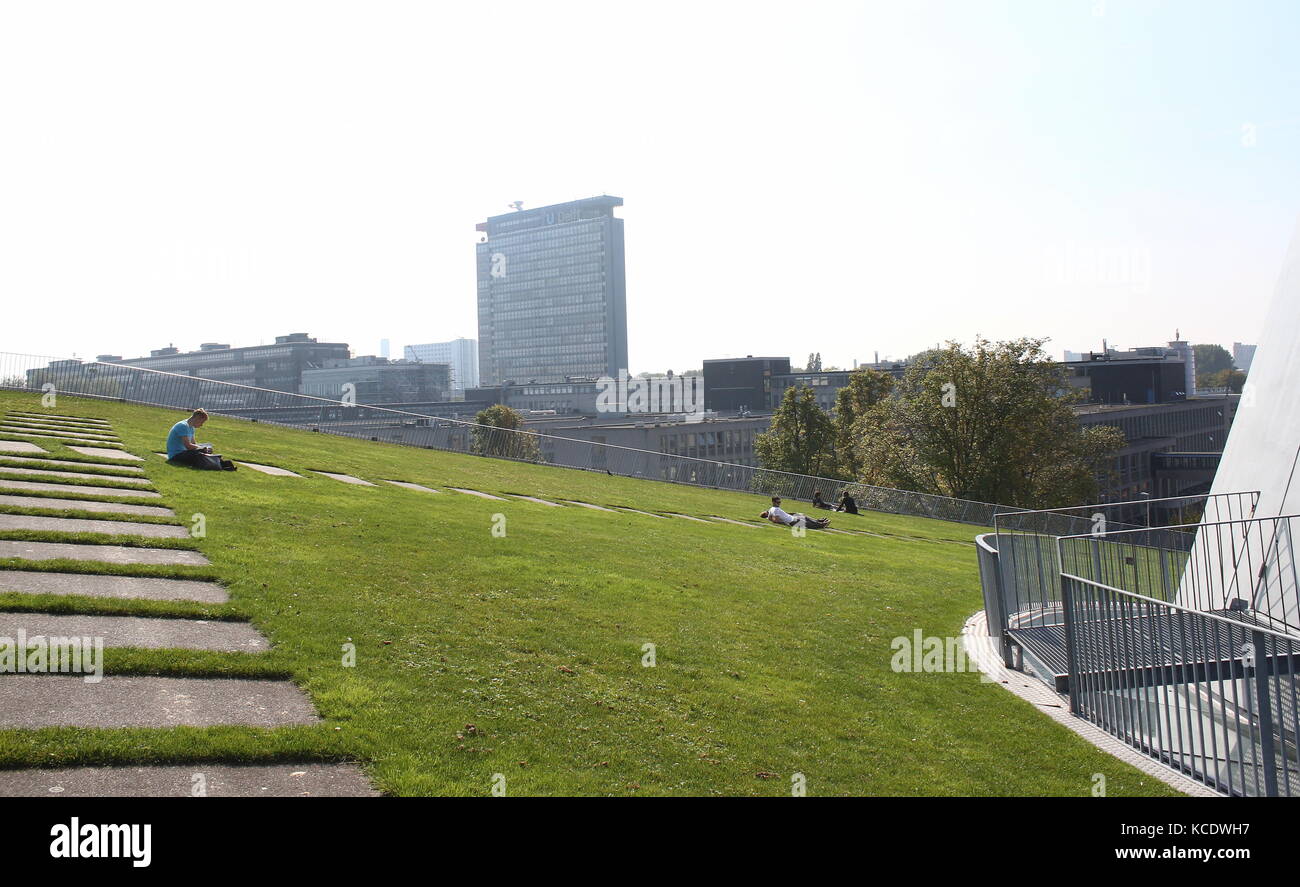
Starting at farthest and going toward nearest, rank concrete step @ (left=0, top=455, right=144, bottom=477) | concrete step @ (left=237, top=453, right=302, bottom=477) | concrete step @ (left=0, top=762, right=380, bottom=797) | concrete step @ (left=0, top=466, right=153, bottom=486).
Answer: concrete step @ (left=237, top=453, right=302, bottom=477) → concrete step @ (left=0, top=455, right=144, bottom=477) → concrete step @ (left=0, top=466, right=153, bottom=486) → concrete step @ (left=0, top=762, right=380, bottom=797)

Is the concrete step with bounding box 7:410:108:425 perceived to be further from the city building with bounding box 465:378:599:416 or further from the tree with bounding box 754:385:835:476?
the city building with bounding box 465:378:599:416

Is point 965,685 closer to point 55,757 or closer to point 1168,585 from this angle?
point 1168,585

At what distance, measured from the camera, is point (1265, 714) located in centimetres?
614

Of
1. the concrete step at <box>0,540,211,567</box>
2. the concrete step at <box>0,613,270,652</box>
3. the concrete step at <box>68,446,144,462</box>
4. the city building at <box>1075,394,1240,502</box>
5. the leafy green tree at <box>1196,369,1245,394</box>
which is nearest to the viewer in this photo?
the concrete step at <box>0,613,270,652</box>

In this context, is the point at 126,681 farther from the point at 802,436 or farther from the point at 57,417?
the point at 802,436

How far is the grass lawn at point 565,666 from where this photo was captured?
654cm

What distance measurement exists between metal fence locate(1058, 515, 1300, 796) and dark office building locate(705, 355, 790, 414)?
12444 cm

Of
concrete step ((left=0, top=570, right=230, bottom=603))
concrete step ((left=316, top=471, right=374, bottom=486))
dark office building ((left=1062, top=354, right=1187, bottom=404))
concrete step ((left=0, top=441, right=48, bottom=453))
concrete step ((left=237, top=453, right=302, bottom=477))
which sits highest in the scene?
dark office building ((left=1062, top=354, right=1187, bottom=404))

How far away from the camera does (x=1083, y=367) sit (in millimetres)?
105500

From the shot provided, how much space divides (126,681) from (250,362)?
188 meters

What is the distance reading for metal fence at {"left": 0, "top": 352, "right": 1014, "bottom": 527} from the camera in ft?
115

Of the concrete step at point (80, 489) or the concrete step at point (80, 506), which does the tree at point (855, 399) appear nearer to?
the concrete step at point (80, 489)

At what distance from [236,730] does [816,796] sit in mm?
3983


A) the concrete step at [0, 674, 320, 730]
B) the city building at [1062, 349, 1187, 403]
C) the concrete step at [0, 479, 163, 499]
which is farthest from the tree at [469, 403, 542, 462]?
the city building at [1062, 349, 1187, 403]
